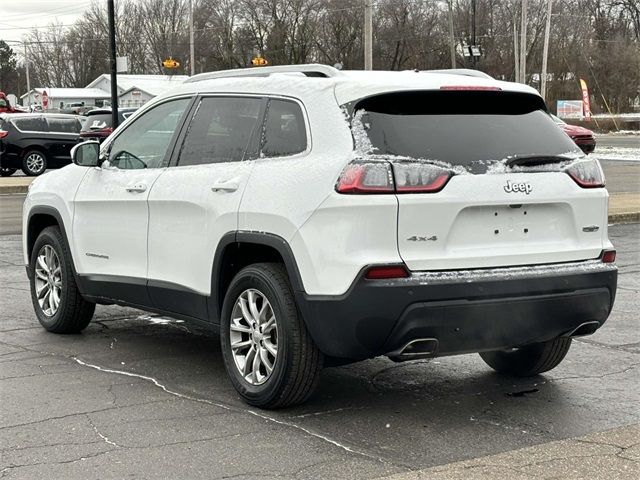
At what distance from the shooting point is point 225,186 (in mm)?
5539

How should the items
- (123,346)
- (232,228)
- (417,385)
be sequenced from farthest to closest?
(123,346) → (417,385) → (232,228)

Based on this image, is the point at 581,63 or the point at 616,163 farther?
the point at 581,63

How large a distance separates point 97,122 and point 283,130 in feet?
71.8

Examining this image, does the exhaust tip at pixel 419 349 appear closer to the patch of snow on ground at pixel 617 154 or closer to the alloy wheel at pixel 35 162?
the alloy wheel at pixel 35 162

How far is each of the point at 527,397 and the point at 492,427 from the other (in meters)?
0.67

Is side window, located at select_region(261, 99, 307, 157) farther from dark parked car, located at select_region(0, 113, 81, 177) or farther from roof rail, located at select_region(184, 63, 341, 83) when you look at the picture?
dark parked car, located at select_region(0, 113, 81, 177)

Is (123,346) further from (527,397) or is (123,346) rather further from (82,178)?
(527,397)

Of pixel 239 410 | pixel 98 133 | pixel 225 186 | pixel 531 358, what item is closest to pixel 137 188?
Result: pixel 225 186

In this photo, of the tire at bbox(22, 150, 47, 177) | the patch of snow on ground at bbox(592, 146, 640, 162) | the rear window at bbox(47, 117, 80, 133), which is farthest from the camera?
the patch of snow on ground at bbox(592, 146, 640, 162)

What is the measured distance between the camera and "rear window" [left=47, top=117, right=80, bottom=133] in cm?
2623

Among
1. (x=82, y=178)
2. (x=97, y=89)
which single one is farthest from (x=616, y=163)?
(x=97, y=89)

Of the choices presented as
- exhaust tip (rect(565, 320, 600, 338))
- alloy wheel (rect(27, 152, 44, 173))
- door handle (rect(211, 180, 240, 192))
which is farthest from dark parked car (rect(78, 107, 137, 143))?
exhaust tip (rect(565, 320, 600, 338))

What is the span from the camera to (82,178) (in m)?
6.96

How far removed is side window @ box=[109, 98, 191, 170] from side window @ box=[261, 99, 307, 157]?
0.91 metres
